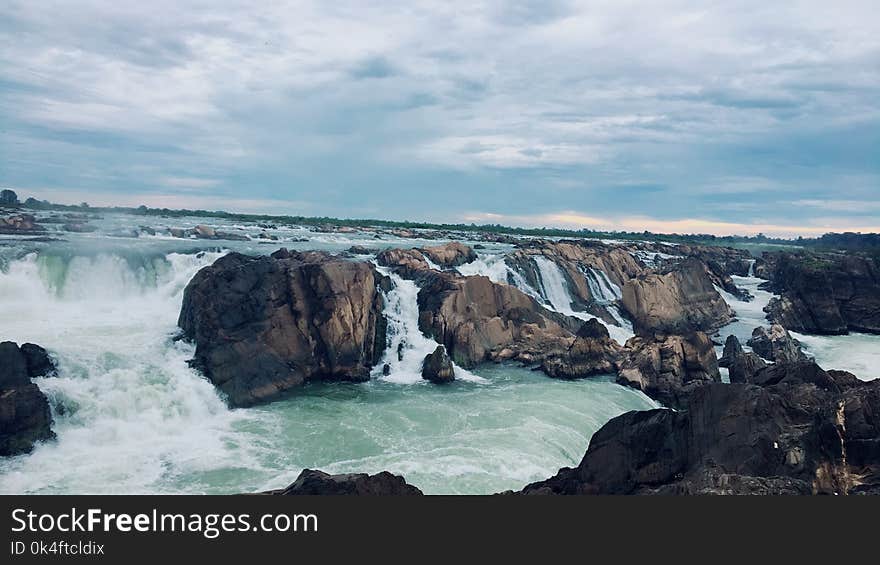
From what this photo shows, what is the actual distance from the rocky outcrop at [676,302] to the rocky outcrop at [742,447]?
24.5 m

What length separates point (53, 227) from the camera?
145 ft

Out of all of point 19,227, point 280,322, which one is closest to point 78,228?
point 19,227

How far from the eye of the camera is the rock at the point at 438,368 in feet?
83.2

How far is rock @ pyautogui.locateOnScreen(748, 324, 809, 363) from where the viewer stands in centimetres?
2985

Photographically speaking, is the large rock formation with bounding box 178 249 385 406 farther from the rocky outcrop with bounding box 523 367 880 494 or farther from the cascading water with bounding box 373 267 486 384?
the rocky outcrop with bounding box 523 367 880 494

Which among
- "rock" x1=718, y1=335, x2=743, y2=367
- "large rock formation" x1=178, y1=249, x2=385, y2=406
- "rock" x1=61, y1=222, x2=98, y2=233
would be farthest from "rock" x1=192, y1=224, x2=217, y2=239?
"rock" x1=718, y1=335, x2=743, y2=367

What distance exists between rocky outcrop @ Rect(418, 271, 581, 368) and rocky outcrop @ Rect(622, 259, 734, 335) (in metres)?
7.15

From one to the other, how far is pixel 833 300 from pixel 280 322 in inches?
1335

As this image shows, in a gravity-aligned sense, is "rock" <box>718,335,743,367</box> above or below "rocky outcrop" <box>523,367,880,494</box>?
below

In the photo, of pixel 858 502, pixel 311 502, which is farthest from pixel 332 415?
pixel 858 502

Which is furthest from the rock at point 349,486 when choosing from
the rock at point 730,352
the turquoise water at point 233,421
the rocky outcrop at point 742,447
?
the rock at point 730,352

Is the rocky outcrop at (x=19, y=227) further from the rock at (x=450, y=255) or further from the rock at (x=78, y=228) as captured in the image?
the rock at (x=450, y=255)

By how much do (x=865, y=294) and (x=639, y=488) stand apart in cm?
3852

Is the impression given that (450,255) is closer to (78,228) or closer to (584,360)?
(584,360)
